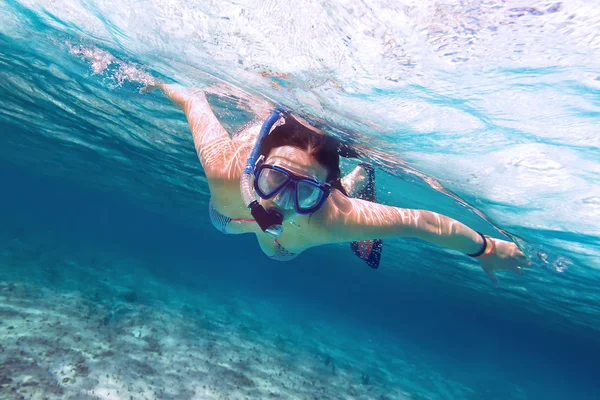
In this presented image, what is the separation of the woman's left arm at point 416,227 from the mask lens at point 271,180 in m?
1.01

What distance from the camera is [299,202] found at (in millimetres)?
4086

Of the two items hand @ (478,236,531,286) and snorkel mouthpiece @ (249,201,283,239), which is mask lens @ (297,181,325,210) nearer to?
snorkel mouthpiece @ (249,201,283,239)

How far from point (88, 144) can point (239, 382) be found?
22.5 meters

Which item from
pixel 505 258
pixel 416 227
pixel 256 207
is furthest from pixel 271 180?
pixel 505 258

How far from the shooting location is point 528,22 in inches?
161

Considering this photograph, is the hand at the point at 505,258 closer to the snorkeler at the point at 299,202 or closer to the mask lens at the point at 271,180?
the snorkeler at the point at 299,202

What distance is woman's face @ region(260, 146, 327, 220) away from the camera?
13.0ft

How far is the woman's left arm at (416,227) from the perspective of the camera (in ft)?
15.6

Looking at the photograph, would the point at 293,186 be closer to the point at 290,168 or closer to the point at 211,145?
the point at 290,168

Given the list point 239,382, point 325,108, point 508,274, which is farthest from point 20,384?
point 508,274

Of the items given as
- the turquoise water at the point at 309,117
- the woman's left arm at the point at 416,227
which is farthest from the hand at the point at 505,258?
the turquoise water at the point at 309,117

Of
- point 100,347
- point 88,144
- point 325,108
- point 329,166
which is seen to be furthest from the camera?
point 88,144

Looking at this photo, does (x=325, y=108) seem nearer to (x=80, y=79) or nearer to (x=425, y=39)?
(x=425, y=39)

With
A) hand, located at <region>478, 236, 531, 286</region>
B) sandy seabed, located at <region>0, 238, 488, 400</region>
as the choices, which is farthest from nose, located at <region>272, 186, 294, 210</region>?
sandy seabed, located at <region>0, 238, 488, 400</region>
